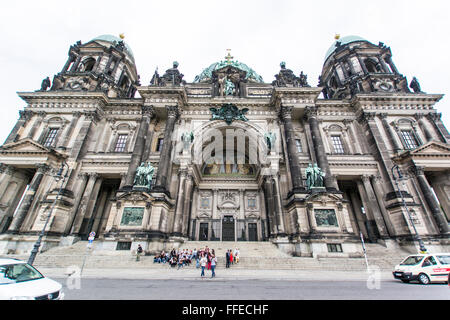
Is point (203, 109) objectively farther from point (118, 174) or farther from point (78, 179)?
point (78, 179)

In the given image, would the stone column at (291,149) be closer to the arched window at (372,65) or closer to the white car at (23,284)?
the white car at (23,284)

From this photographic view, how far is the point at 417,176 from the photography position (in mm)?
19531

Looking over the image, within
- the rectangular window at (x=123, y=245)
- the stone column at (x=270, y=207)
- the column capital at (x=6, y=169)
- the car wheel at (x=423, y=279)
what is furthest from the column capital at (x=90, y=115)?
the car wheel at (x=423, y=279)

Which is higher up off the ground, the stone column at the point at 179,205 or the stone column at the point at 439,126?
the stone column at the point at 439,126

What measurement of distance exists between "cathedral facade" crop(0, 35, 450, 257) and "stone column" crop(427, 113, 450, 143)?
0.13 m

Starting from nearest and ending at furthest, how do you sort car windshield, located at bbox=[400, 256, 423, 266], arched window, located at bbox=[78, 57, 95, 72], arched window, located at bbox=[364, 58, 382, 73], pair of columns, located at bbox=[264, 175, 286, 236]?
1. car windshield, located at bbox=[400, 256, 423, 266]
2. pair of columns, located at bbox=[264, 175, 286, 236]
3. arched window, located at bbox=[78, 57, 95, 72]
4. arched window, located at bbox=[364, 58, 382, 73]

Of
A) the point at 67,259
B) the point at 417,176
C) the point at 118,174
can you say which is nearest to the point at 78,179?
the point at 118,174

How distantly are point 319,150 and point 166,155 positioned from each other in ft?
48.2

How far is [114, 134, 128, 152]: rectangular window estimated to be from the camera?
23.7m

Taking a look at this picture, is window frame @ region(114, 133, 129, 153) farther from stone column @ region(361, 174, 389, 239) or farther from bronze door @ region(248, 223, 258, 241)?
stone column @ region(361, 174, 389, 239)

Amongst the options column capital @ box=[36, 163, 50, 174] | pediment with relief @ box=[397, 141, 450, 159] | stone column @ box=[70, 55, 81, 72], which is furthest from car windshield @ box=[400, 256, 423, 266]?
stone column @ box=[70, 55, 81, 72]

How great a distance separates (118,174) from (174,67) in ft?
48.9

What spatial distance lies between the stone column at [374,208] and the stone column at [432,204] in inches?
147

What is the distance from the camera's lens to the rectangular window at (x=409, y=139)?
22.4 metres
